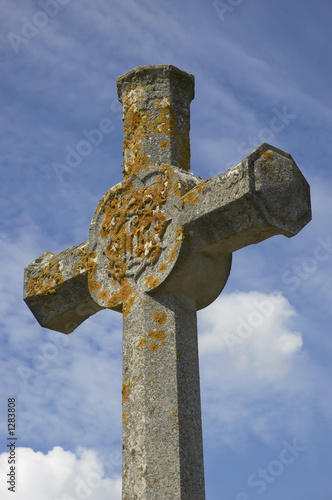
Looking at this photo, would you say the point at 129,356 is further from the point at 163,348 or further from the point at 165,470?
the point at 165,470

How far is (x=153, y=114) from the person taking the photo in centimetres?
593

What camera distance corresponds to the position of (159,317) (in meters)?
5.25

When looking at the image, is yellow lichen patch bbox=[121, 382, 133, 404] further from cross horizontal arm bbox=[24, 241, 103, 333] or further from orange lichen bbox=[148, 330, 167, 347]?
cross horizontal arm bbox=[24, 241, 103, 333]

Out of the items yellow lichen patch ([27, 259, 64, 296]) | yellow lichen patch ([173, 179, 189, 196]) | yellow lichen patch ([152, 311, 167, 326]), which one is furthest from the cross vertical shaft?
yellow lichen patch ([27, 259, 64, 296])

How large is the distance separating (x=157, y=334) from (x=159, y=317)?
106 mm

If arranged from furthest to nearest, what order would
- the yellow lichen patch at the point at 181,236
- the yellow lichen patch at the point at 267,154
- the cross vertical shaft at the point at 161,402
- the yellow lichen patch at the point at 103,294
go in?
the yellow lichen patch at the point at 103,294
the yellow lichen patch at the point at 181,236
the yellow lichen patch at the point at 267,154
the cross vertical shaft at the point at 161,402

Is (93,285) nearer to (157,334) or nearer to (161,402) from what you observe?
(157,334)

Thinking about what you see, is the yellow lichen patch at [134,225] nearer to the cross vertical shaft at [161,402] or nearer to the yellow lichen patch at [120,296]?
the yellow lichen patch at [120,296]

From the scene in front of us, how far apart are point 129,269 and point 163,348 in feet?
2.05

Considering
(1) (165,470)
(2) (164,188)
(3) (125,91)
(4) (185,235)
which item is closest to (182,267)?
(4) (185,235)

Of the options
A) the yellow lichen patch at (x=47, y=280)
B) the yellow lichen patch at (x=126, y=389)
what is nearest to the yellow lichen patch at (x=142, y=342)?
the yellow lichen patch at (x=126, y=389)

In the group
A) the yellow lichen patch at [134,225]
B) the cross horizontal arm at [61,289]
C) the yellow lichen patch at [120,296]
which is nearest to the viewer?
the yellow lichen patch at [134,225]

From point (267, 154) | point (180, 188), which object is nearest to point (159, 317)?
point (180, 188)

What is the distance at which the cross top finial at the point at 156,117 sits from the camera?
5.80 m
